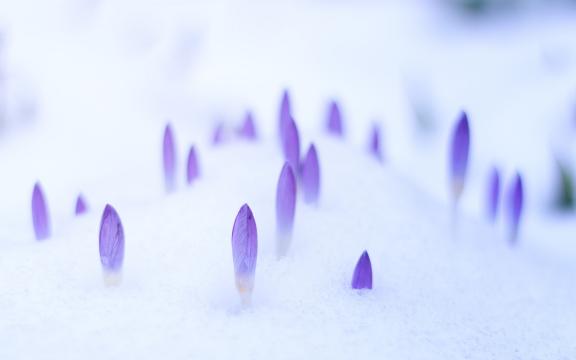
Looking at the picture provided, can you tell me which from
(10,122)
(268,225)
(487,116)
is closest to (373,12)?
(487,116)

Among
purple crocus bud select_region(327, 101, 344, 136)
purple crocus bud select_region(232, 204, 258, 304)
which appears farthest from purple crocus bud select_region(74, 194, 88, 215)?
purple crocus bud select_region(327, 101, 344, 136)

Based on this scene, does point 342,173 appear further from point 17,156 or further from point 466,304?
point 17,156

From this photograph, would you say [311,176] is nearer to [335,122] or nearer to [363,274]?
[363,274]

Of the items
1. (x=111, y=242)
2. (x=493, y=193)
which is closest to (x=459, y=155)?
(x=493, y=193)

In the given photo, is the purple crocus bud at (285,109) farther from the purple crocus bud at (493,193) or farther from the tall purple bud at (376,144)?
the purple crocus bud at (493,193)

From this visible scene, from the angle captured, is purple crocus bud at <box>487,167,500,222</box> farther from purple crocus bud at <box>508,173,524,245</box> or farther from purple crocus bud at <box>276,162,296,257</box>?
purple crocus bud at <box>276,162,296,257</box>

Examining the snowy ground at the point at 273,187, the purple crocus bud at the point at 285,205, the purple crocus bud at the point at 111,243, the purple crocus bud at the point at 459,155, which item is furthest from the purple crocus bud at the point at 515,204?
the purple crocus bud at the point at 111,243
